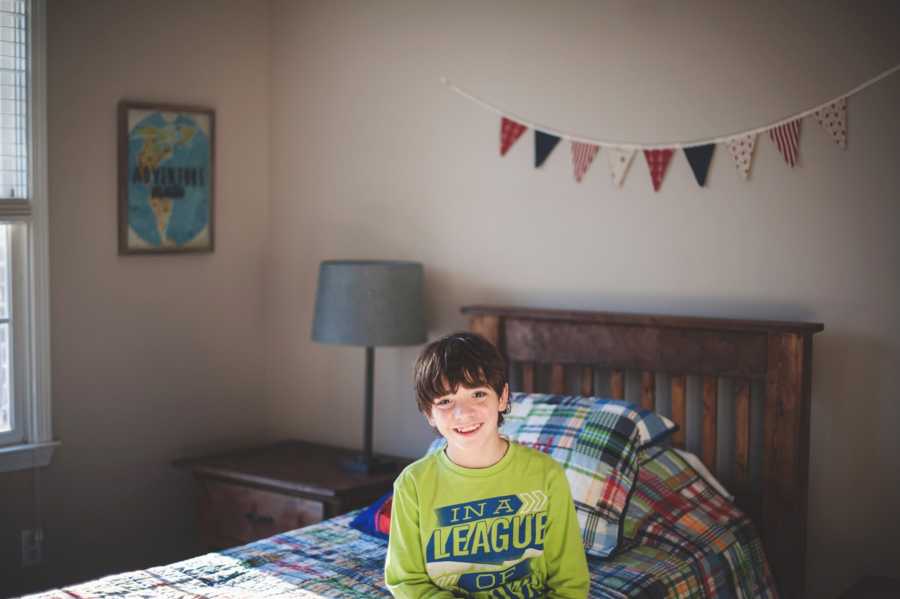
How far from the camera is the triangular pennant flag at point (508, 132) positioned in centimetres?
349

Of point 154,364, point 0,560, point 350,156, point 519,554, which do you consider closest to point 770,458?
point 519,554

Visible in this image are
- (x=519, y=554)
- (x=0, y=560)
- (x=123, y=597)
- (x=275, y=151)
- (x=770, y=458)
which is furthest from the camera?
(x=275, y=151)

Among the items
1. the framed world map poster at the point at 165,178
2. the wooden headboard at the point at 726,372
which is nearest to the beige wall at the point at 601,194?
the wooden headboard at the point at 726,372

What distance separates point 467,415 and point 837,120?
155cm

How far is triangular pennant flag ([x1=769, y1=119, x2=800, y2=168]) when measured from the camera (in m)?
2.99

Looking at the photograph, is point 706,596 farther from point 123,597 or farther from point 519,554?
point 123,597

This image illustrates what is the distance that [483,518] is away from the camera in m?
2.05

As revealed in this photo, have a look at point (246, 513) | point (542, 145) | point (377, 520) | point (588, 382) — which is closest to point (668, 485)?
point (588, 382)

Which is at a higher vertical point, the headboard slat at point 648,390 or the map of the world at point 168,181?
the map of the world at point 168,181

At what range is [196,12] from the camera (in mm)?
3818

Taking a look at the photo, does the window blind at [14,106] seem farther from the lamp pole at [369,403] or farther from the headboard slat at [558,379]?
the headboard slat at [558,379]

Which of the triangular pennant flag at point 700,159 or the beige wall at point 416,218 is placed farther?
the triangular pennant flag at point 700,159

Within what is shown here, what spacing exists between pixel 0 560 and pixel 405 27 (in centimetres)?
222

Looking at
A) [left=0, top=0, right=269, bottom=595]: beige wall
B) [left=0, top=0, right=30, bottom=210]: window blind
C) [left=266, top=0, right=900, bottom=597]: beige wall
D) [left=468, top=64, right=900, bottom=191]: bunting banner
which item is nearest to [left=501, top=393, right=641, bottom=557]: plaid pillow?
[left=266, top=0, right=900, bottom=597]: beige wall
